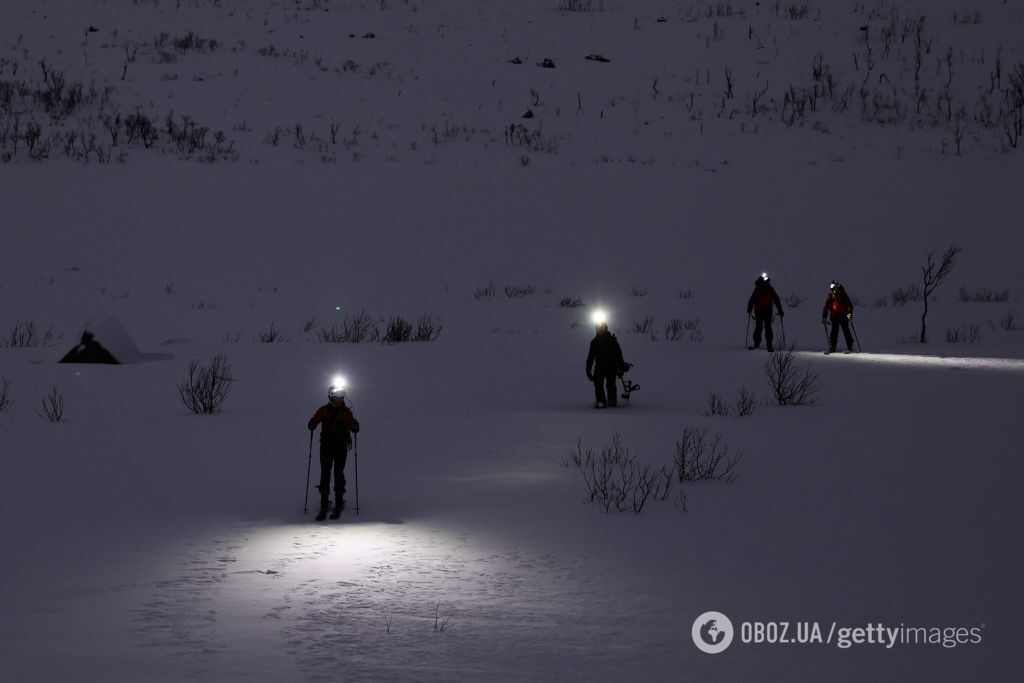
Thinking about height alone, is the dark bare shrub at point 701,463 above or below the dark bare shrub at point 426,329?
→ below

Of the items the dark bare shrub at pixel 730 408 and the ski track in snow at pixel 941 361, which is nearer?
the dark bare shrub at pixel 730 408

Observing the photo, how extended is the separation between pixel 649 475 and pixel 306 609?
4847mm

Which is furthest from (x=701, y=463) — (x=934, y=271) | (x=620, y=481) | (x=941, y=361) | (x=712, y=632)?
(x=934, y=271)

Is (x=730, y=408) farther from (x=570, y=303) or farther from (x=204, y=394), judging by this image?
(x=570, y=303)

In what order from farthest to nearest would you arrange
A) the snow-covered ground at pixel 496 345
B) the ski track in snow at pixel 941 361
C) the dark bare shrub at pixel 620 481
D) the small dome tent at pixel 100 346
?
the small dome tent at pixel 100 346 < the ski track in snow at pixel 941 361 < the dark bare shrub at pixel 620 481 < the snow-covered ground at pixel 496 345

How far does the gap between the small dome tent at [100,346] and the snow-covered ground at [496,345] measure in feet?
1.50

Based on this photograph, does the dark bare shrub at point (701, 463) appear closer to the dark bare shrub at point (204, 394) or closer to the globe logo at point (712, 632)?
the globe logo at point (712, 632)

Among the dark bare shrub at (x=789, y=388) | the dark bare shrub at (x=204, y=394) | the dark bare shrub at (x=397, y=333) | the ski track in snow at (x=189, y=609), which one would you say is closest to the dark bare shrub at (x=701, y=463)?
the dark bare shrub at (x=789, y=388)

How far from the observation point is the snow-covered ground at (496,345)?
6.21 metres

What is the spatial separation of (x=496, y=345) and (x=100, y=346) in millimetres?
7567

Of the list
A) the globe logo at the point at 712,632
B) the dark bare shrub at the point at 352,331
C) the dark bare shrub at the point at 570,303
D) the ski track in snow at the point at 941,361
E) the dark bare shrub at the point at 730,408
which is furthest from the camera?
the dark bare shrub at the point at 570,303

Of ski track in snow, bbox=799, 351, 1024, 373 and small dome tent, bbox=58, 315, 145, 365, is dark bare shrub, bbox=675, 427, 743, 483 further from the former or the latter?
small dome tent, bbox=58, 315, 145, 365

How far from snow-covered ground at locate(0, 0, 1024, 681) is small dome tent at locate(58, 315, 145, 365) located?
Answer: 18.0 inches

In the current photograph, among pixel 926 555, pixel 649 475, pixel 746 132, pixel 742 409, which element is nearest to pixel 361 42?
pixel 746 132
